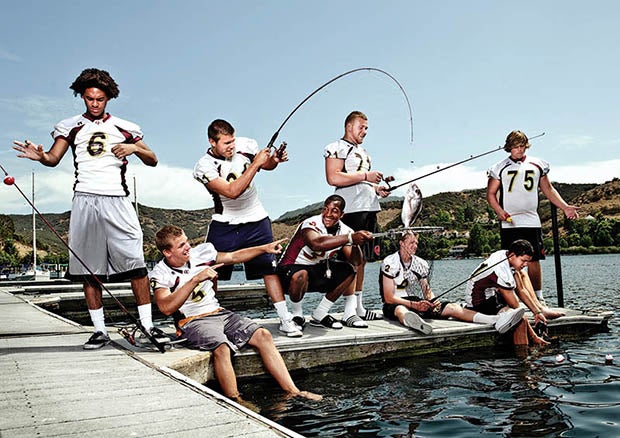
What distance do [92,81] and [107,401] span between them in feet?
10.7

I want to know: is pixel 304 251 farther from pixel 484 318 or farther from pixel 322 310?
pixel 484 318

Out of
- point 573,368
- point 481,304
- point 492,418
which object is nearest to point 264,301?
point 481,304

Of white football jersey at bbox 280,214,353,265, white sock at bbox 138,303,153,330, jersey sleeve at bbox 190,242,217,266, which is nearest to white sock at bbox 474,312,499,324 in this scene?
white football jersey at bbox 280,214,353,265

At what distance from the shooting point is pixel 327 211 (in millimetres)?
6465

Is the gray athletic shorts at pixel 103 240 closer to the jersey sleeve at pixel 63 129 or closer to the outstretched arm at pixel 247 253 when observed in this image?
the jersey sleeve at pixel 63 129

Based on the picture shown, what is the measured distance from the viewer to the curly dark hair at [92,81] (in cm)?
553

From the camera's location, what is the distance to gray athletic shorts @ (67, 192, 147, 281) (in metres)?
5.43

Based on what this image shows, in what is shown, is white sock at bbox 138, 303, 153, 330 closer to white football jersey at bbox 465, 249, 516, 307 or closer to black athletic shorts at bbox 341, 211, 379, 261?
black athletic shorts at bbox 341, 211, 379, 261

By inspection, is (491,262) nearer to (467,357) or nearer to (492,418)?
(467,357)

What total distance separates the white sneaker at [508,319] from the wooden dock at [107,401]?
4.43 meters

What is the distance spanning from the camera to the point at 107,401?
348 centimetres

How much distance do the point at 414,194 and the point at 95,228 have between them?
12.0 feet

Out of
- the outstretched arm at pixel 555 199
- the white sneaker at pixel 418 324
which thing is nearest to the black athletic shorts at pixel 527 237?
the outstretched arm at pixel 555 199

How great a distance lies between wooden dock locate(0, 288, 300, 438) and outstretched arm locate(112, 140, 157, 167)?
1.81m
